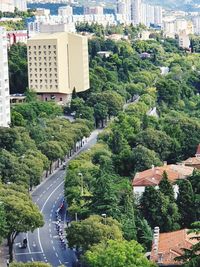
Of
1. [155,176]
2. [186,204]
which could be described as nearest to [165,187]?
[186,204]

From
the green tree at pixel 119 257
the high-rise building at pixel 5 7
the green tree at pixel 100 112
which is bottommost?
the green tree at pixel 100 112

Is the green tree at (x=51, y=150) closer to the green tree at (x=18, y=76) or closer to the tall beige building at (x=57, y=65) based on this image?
the tall beige building at (x=57, y=65)

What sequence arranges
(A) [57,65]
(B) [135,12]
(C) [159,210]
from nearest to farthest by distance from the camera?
(C) [159,210], (A) [57,65], (B) [135,12]

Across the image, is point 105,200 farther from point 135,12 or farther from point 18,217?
point 135,12

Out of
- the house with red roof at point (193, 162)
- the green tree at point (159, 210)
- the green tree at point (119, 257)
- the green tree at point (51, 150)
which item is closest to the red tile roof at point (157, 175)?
the house with red roof at point (193, 162)

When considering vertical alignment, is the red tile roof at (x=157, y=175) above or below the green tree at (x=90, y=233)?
below

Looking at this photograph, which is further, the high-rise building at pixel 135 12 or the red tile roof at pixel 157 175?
the high-rise building at pixel 135 12

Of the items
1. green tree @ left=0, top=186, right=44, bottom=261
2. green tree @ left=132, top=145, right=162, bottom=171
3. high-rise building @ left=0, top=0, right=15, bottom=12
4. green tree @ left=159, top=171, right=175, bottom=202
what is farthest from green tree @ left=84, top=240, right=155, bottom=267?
high-rise building @ left=0, top=0, right=15, bottom=12
